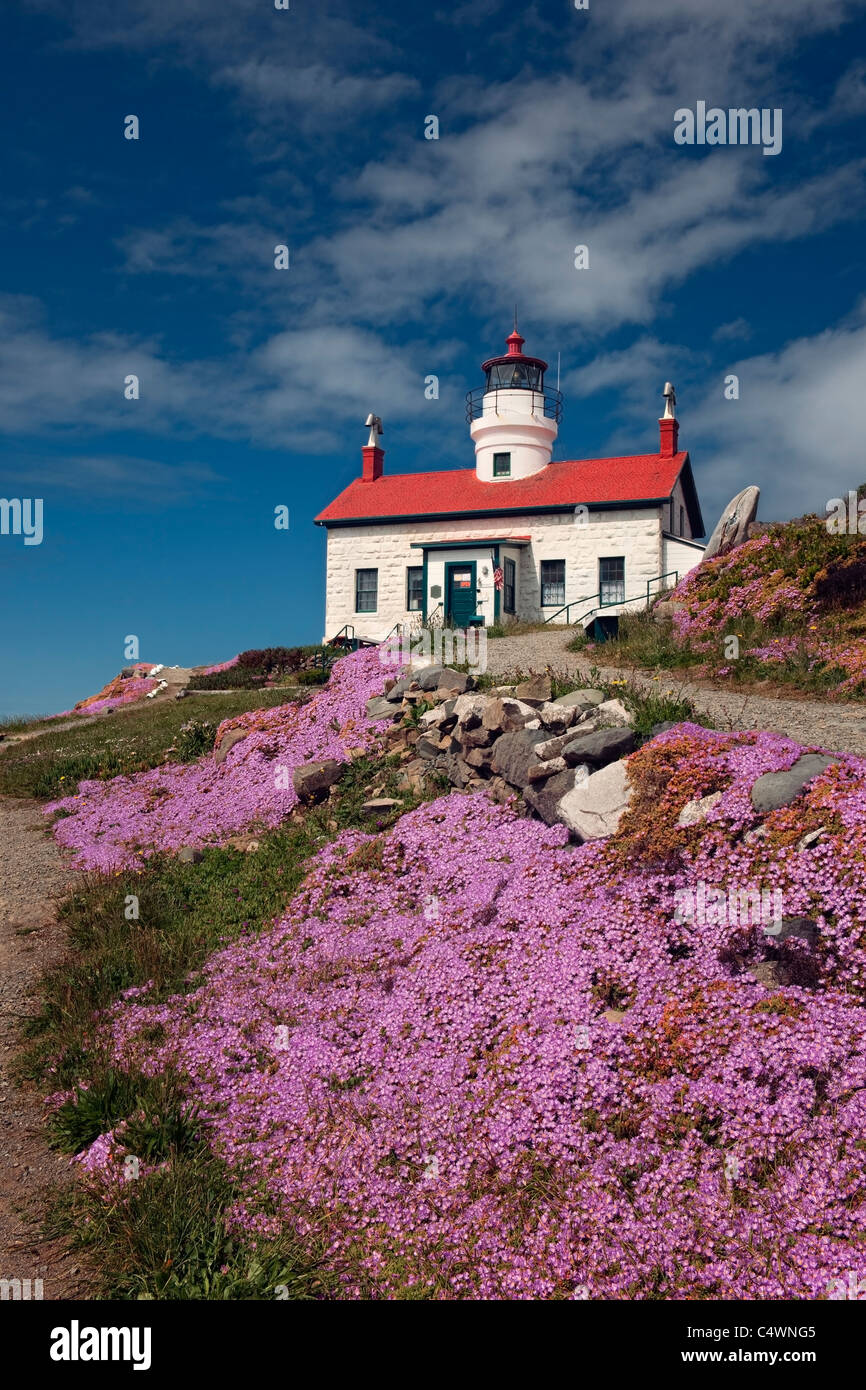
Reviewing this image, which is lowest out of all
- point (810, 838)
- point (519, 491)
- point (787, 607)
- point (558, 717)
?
point (810, 838)

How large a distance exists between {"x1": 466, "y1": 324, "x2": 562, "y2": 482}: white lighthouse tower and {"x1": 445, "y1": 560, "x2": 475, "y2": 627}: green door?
5813 millimetres

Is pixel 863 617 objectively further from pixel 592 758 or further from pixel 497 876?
pixel 497 876

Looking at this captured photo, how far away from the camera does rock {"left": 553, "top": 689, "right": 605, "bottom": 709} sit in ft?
40.2

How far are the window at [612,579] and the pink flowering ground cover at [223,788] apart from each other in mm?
15944

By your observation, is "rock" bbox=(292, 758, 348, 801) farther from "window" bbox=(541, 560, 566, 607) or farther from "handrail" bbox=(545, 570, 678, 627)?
"window" bbox=(541, 560, 566, 607)

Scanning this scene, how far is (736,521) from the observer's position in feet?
72.8

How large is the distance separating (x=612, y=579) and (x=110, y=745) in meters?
19.7

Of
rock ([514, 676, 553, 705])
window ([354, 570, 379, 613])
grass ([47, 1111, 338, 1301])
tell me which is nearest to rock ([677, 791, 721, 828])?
rock ([514, 676, 553, 705])

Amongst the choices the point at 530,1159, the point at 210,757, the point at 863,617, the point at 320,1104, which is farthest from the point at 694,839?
the point at 210,757

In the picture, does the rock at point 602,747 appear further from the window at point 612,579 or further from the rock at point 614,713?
the window at point 612,579

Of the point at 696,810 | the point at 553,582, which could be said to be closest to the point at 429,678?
the point at 696,810

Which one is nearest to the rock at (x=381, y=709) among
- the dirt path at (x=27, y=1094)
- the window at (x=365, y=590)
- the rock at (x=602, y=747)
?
the rock at (x=602, y=747)

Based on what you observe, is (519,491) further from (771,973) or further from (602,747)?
(771,973)

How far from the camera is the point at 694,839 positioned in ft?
26.8
